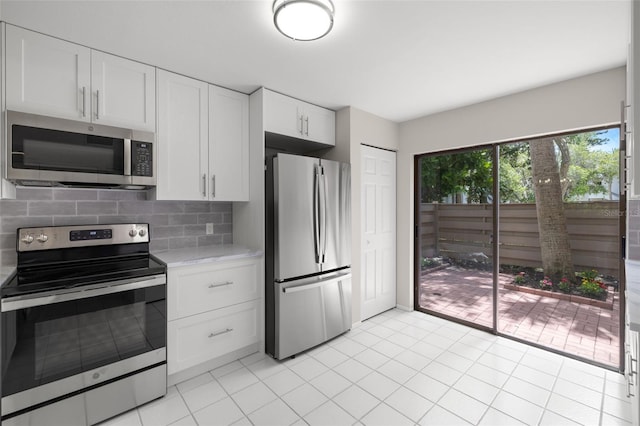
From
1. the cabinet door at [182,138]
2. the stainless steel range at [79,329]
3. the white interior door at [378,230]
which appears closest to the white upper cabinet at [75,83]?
the cabinet door at [182,138]

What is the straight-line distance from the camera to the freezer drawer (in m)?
2.48

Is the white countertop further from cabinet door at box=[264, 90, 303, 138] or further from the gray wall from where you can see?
the gray wall

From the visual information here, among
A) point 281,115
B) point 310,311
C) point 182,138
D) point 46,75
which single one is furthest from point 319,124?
point 46,75

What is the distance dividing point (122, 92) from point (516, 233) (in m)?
3.60

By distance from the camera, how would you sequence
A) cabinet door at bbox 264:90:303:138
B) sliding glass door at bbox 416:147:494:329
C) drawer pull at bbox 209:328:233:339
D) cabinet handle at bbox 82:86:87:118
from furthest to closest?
sliding glass door at bbox 416:147:494:329
cabinet door at bbox 264:90:303:138
drawer pull at bbox 209:328:233:339
cabinet handle at bbox 82:86:87:118

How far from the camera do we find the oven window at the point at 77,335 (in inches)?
60.0

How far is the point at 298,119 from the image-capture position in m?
2.84

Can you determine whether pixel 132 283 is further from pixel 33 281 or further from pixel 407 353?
pixel 407 353

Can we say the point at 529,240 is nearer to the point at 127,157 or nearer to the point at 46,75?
the point at 127,157

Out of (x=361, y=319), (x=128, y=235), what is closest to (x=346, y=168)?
(x=361, y=319)

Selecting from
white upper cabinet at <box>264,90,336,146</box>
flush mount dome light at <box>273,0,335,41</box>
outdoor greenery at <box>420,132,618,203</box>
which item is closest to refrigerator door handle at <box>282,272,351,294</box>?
white upper cabinet at <box>264,90,336,146</box>

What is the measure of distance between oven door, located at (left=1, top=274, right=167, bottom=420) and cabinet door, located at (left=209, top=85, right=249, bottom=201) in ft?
3.04

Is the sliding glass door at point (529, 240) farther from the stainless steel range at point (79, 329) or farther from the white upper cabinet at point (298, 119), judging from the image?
the stainless steel range at point (79, 329)

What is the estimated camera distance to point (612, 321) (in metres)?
2.45
